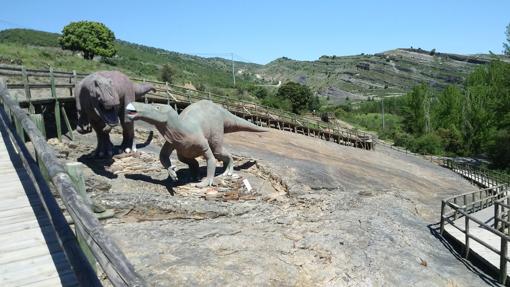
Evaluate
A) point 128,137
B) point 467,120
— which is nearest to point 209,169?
point 128,137

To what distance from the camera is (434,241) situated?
38.1 feet

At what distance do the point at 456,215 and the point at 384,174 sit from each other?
22.7 feet

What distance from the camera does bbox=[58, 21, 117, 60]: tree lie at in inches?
2311

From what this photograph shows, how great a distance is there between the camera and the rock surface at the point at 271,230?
7895 millimetres

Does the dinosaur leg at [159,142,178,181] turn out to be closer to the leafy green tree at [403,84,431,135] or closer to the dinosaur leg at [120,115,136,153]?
the dinosaur leg at [120,115,136,153]

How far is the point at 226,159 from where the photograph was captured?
46.6ft

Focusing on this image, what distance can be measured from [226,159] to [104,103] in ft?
13.5

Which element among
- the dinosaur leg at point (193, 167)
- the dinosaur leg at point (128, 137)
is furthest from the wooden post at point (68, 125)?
the dinosaur leg at point (193, 167)

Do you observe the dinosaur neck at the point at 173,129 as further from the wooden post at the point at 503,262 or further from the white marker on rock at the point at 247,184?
the wooden post at the point at 503,262

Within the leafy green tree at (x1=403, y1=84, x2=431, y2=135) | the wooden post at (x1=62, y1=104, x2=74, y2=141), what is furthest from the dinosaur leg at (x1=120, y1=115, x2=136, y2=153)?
the leafy green tree at (x1=403, y1=84, x2=431, y2=135)

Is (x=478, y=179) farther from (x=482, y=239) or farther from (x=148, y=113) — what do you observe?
(x=148, y=113)

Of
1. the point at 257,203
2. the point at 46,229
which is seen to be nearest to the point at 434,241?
the point at 257,203

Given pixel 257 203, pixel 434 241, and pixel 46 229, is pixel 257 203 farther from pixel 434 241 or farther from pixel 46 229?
pixel 46 229

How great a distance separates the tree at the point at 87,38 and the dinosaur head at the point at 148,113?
51639 millimetres
